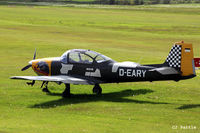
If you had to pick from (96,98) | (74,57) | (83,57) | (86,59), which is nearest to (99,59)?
(86,59)

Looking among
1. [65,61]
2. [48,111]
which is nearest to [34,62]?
[65,61]

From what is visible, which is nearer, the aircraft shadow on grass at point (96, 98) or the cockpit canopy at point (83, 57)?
Answer: the aircraft shadow on grass at point (96, 98)

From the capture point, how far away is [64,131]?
14609 mm

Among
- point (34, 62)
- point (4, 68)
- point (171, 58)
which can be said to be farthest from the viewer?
point (4, 68)

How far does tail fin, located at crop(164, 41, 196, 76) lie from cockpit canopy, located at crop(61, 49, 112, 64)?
11.8 feet

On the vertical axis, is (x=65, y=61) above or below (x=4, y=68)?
above

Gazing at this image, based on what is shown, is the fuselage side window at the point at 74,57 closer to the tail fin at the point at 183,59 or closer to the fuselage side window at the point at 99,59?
the fuselage side window at the point at 99,59

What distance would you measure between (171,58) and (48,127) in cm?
674

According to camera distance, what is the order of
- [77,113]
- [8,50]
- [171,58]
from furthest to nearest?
[8,50] < [171,58] < [77,113]

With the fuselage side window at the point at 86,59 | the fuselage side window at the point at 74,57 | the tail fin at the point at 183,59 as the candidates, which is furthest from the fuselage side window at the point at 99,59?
the tail fin at the point at 183,59

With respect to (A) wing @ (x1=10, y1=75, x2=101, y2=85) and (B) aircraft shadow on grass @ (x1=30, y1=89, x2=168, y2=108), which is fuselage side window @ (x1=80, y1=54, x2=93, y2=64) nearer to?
(A) wing @ (x1=10, y1=75, x2=101, y2=85)

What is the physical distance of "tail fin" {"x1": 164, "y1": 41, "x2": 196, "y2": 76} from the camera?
18.4 m

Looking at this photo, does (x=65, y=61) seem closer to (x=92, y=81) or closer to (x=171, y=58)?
(x=92, y=81)

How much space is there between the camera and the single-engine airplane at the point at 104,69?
18.6 meters
